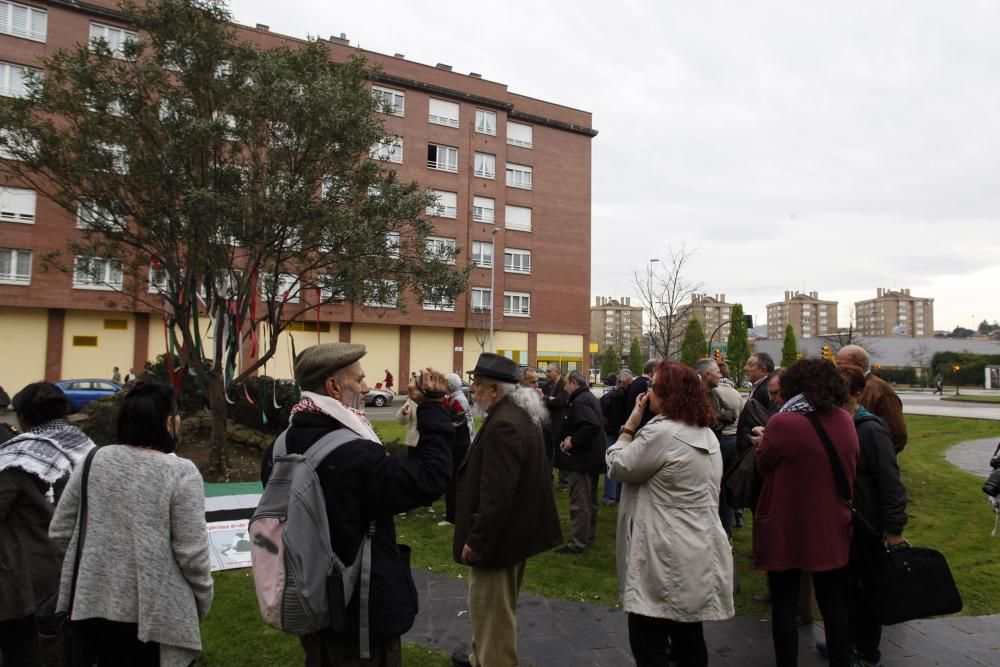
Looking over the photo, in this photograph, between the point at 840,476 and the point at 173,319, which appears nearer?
the point at 840,476

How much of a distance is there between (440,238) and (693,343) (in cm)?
2050

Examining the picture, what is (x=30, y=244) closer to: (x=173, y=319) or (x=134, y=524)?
(x=173, y=319)

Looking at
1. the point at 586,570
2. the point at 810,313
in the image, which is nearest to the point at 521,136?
the point at 586,570

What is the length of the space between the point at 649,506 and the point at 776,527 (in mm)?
801

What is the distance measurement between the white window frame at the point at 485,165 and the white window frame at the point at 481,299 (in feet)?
24.3

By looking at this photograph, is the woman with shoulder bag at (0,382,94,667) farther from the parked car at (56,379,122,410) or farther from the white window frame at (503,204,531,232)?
the white window frame at (503,204,531,232)

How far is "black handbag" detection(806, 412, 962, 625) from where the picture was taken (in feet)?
11.4

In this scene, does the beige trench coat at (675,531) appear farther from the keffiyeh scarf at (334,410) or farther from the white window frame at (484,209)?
the white window frame at (484,209)

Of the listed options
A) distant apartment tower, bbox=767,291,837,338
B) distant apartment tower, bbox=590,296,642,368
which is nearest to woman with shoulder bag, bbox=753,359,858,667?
distant apartment tower, bbox=590,296,642,368

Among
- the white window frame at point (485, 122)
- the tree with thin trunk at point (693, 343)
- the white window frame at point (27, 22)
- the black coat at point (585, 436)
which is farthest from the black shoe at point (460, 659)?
the white window frame at point (485, 122)

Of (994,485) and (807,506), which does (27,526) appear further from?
(994,485)

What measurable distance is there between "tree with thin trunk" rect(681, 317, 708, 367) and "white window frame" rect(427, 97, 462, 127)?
19746 mm

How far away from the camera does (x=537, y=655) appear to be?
3.96 metres

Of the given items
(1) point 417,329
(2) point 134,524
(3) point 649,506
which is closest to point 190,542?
(2) point 134,524
